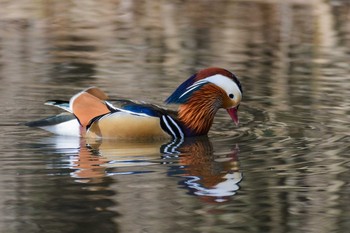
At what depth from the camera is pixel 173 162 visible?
9.14 meters

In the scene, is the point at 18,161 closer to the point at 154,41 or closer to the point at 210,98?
the point at 210,98

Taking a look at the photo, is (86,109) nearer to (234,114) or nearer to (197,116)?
(197,116)

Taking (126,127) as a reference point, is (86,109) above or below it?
above

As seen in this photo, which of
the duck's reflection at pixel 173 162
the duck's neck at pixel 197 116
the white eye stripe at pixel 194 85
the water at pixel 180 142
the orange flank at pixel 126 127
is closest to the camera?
the water at pixel 180 142

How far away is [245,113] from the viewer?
37.9 feet

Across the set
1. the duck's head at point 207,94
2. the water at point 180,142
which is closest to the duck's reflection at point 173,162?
the water at point 180,142

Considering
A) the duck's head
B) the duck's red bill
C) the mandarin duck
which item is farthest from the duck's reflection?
the duck's red bill

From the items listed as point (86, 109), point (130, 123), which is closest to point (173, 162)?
point (130, 123)

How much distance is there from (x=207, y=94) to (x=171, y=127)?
50 cm

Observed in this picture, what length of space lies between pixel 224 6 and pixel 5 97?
1044 centimetres

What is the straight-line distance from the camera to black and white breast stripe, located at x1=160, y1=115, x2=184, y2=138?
33.6ft

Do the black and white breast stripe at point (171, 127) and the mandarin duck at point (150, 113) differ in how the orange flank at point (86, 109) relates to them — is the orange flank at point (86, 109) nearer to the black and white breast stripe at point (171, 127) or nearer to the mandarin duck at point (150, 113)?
the mandarin duck at point (150, 113)

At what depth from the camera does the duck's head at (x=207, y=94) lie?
10516 mm

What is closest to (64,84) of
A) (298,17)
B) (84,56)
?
(84,56)
